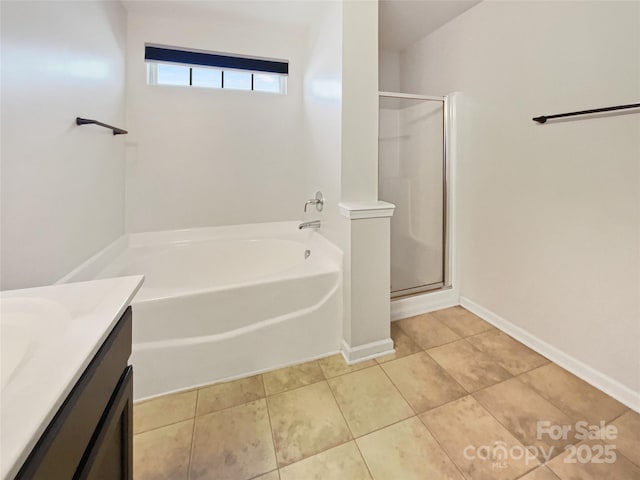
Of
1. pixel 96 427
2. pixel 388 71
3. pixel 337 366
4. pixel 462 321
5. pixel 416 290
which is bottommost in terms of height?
pixel 337 366

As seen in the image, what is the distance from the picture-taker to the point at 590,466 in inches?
43.7

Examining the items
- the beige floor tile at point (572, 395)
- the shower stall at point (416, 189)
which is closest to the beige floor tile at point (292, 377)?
the shower stall at point (416, 189)

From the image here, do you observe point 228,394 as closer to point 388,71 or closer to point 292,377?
point 292,377

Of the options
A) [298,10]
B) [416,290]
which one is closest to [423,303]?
[416,290]

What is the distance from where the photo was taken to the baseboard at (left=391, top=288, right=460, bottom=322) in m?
2.19

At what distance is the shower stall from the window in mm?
1096

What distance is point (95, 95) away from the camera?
5.52 ft

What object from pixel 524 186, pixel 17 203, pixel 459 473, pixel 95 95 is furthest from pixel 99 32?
pixel 459 473

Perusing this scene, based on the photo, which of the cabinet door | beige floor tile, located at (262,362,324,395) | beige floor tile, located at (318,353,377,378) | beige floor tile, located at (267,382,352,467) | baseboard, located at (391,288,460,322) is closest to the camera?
the cabinet door

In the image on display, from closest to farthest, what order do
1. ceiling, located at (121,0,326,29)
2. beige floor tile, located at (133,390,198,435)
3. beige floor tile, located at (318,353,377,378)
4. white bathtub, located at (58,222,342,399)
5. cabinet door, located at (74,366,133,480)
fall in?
cabinet door, located at (74,366,133,480) < beige floor tile, located at (133,390,198,435) < white bathtub, located at (58,222,342,399) < beige floor tile, located at (318,353,377,378) < ceiling, located at (121,0,326,29)

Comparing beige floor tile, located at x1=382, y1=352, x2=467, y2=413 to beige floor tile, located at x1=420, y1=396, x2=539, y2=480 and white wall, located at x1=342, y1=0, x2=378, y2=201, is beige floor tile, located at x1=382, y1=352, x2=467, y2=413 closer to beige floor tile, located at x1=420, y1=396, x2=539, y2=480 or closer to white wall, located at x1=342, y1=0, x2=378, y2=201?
beige floor tile, located at x1=420, y1=396, x2=539, y2=480

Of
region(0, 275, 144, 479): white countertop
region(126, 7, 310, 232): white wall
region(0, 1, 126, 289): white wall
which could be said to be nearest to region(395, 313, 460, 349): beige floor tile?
region(126, 7, 310, 232): white wall

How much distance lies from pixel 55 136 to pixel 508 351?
268 cm

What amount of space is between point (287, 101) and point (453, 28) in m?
1.42
